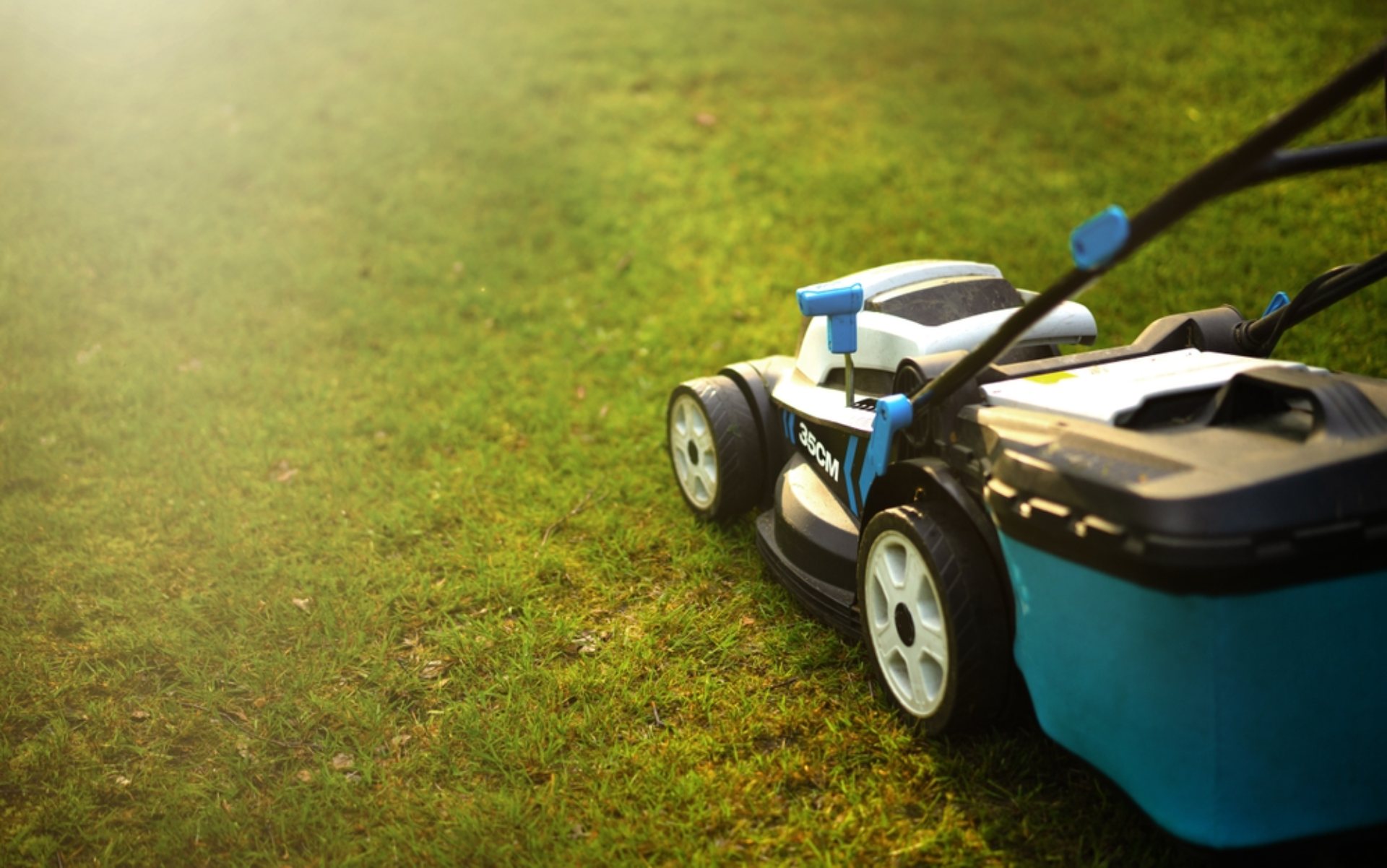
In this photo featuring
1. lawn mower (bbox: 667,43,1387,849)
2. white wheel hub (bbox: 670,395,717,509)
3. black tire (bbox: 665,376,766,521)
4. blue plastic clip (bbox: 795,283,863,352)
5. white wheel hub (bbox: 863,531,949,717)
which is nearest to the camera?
lawn mower (bbox: 667,43,1387,849)

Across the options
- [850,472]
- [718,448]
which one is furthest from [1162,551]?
[718,448]

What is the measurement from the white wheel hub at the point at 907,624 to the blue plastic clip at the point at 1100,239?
0.83m

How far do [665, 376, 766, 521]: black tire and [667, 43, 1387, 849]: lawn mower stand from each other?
0.88 metres

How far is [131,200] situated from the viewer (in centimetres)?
794

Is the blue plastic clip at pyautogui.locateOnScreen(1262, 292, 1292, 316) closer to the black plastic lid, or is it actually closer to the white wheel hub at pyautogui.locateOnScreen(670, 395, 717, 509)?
the black plastic lid

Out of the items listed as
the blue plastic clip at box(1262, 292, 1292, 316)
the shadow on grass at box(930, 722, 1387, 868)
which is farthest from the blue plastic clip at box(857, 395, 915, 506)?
the blue plastic clip at box(1262, 292, 1292, 316)

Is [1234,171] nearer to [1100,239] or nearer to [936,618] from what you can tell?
[1100,239]

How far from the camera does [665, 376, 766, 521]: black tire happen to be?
148 inches

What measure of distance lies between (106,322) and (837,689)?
553 cm

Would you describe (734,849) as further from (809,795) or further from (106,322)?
(106,322)

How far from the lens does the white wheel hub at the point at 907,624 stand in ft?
8.34

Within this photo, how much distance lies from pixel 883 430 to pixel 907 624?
499 millimetres

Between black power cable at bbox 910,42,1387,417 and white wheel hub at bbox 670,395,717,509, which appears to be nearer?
black power cable at bbox 910,42,1387,417

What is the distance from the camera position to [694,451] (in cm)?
406
